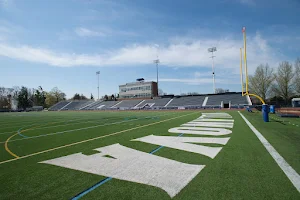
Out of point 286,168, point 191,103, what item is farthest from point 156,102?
point 286,168

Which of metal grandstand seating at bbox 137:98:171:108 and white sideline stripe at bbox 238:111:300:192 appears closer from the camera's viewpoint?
white sideline stripe at bbox 238:111:300:192

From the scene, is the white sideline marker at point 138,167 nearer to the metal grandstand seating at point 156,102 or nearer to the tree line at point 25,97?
the metal grandstand seating at point 156,102

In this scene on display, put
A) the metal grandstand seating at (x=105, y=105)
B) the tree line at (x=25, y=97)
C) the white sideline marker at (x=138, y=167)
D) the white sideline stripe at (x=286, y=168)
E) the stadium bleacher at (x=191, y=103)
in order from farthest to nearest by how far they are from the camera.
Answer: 1. the tree line at (x=25, y=97)
2. the metal grandstand seating at (x=105, y=105)
3. the stadium bleacher at (x=191, y=103)
4. the white sideline marker at (x=138, y=167)
5. the white sideline stripe at (x=286, y=168)

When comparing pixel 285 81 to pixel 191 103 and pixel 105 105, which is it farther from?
pixel 105 105

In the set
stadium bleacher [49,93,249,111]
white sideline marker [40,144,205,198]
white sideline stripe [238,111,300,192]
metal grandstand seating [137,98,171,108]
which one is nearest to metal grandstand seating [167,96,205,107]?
stadium bleacher [49,93,249,111]

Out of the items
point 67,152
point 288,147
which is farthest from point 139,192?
point 288,147

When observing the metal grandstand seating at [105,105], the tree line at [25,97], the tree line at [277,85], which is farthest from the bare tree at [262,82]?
the tree line at [25,97]

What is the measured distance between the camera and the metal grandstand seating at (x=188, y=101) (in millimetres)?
46356

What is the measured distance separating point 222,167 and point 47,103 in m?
106

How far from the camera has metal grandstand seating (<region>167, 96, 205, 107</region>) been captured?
152 ft

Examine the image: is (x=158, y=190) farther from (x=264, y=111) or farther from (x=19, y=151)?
(x=264, y=111)

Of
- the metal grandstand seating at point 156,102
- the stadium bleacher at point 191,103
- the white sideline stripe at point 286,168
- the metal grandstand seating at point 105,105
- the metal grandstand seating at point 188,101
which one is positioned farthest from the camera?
the metal grandstand seating at point 105,105

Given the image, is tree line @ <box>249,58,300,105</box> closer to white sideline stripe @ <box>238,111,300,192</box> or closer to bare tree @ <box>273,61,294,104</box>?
bare tree @ <box>273,61,294,104</box>

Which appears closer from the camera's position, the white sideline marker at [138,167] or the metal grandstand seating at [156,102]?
the white sideline marker at [138,167]
